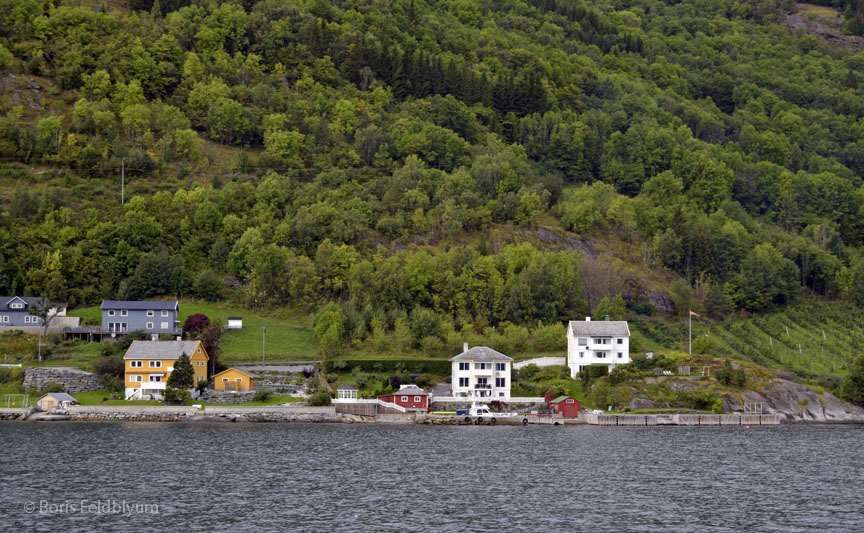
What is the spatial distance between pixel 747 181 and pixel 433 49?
200 ft

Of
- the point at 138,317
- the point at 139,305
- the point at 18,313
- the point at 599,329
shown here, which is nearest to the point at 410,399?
the point at 599,329

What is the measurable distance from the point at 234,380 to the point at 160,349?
316 inches

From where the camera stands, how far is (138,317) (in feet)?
348

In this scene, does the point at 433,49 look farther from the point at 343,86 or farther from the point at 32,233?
the point at 32,233

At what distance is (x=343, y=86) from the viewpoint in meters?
166

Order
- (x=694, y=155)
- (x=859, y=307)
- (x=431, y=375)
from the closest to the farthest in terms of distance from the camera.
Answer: (x=431, y=375) → (x=859, y=307) → (x=694, y=155)

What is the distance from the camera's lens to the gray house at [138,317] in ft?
347

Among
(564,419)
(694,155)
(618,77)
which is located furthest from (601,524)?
(618,77)

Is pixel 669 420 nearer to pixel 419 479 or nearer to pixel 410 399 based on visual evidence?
pixel 410 399

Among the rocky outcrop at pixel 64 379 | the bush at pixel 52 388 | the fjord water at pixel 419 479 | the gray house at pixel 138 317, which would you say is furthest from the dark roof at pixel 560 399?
the bush at pixel 52 388

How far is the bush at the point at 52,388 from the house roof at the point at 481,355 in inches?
1456

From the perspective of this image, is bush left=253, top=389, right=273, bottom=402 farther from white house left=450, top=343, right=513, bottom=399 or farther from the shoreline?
white house left=450, top=343, right=513, bottom=399

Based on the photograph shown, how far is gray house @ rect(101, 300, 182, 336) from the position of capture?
106 m

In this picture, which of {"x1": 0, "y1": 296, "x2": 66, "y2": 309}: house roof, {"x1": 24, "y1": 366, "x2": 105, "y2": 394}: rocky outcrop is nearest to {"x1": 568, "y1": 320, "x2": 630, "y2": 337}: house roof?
{"x1": 24, "y1": 366, "x2": 105, "y2": 394}: rocky outcrop
